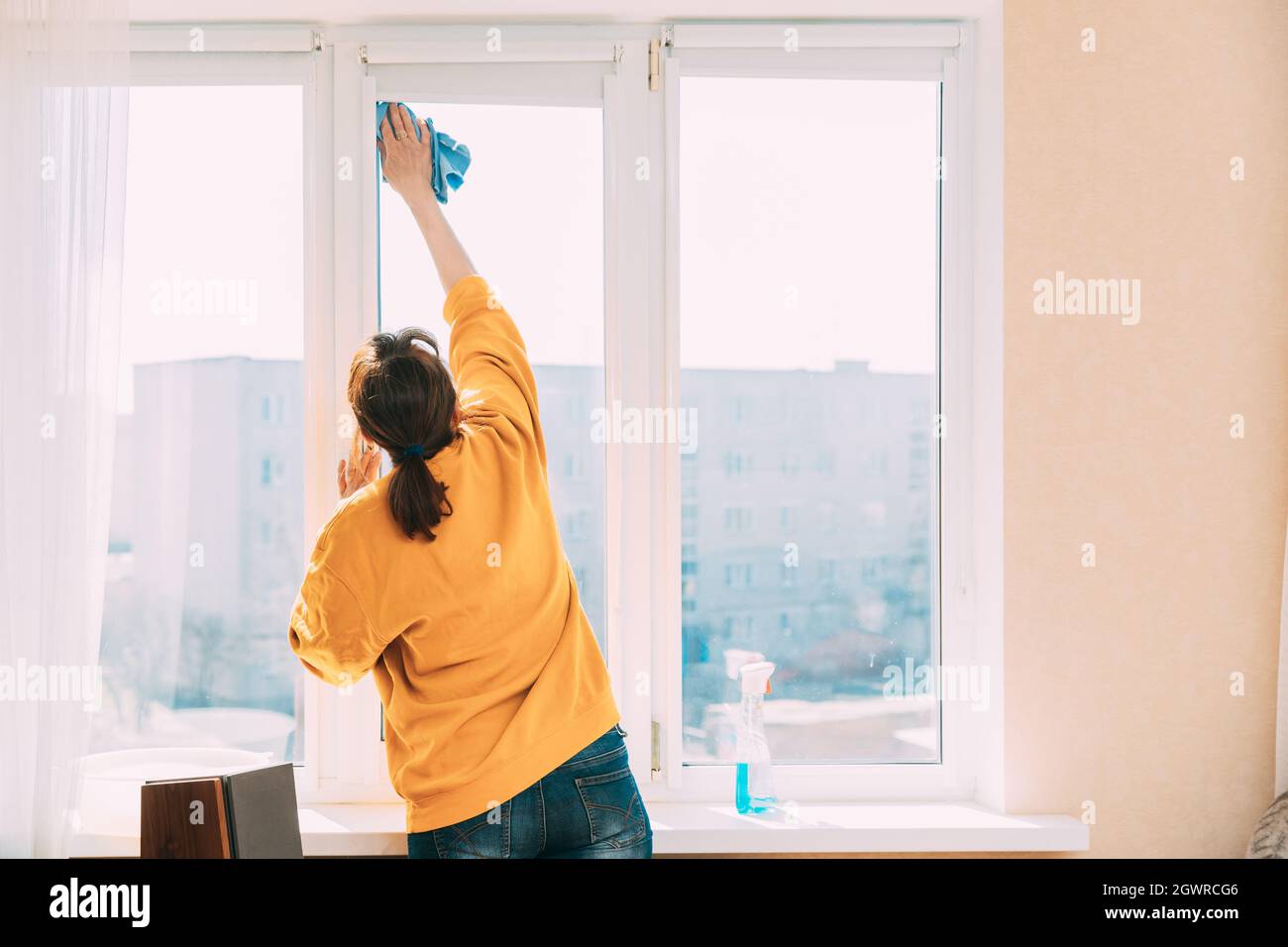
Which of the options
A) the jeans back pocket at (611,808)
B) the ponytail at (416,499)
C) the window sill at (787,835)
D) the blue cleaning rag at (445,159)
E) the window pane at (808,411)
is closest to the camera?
the ponytail at (416,499)

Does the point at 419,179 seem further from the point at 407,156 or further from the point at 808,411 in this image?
the point at 808,411

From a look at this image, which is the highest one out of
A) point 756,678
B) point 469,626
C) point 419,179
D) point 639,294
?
point 419,179

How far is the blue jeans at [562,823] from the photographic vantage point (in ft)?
4.56

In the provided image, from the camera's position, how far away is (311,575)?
1.35 m

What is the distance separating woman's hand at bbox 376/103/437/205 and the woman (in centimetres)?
39

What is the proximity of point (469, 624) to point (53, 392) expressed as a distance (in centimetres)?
79

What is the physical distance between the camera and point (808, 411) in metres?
1.85

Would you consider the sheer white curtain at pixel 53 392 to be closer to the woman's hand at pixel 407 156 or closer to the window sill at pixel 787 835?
the window sill at pixel 787 835

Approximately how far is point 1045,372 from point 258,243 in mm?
1468

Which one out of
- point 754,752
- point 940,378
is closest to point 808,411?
point 940,378

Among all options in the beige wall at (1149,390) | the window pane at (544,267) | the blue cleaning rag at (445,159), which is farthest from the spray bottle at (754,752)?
the blue cleaning rag at (445,159)

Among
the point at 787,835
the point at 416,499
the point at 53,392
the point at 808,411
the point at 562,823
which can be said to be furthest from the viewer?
the point at 808,411

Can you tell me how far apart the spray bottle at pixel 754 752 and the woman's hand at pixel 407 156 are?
40.6 inches
